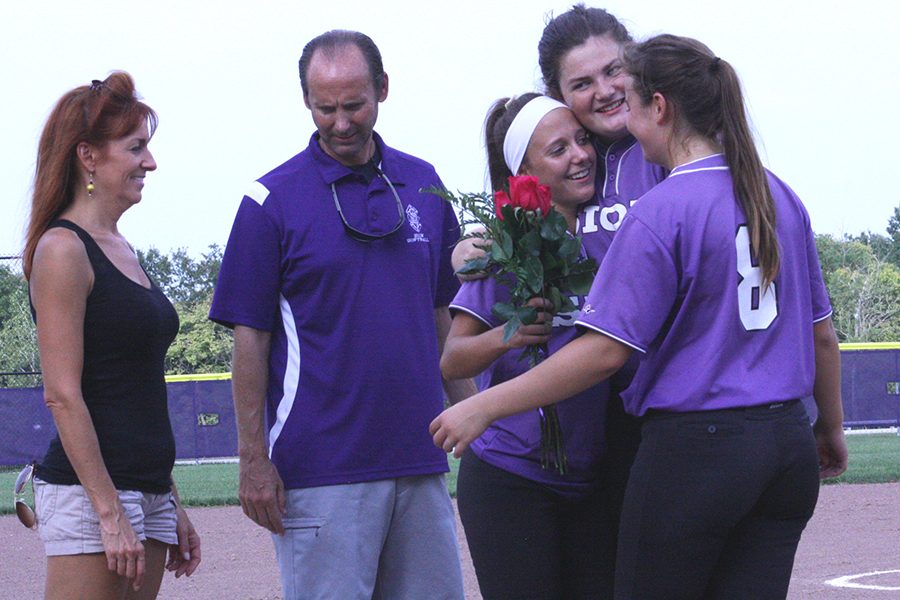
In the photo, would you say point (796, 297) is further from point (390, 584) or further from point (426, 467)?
point (390, 584)

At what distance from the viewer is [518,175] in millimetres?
3447

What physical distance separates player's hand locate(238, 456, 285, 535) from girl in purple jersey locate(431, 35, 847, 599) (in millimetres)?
795

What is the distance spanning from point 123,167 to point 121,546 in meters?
1.14

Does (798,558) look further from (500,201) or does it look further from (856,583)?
(500,201)

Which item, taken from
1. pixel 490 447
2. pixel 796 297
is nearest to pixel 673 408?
pixel 796 297

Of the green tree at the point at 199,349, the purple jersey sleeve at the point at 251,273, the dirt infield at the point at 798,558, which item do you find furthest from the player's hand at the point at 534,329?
the green tree at the point at 199,349

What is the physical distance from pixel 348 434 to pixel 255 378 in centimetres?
33

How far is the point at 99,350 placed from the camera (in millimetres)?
3527

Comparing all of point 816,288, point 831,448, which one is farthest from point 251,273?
point 831,448

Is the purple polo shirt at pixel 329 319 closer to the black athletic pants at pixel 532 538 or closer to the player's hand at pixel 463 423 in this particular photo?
the black athletic pants at pixel 532 538

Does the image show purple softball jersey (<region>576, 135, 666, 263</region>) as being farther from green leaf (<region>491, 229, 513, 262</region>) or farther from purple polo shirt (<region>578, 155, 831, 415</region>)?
purple polo shirt (<region>578, 155, 831, 415</region>)

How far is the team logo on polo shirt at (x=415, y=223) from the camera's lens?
380 cm

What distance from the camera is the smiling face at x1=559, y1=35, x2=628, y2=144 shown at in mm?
3462

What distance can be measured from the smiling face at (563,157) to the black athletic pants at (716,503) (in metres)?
0.80
